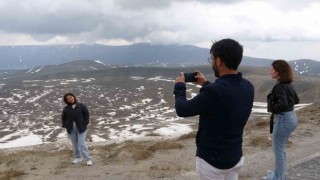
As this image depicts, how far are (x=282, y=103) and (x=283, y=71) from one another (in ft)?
2.10

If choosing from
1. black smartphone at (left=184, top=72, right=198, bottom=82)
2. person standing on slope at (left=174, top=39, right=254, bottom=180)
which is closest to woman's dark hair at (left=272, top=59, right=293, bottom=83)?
person standing on slope at (left=174, top=39, right=254, bottom=180)

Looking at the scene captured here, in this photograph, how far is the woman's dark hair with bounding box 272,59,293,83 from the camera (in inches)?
309

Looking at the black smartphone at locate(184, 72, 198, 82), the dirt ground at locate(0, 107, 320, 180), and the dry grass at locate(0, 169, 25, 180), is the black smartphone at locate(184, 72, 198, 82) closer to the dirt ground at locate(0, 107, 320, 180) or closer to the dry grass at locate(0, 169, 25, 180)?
the dirt ground at locate(0, 107, 320, 180)

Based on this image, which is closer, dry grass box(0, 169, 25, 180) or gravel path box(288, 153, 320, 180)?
gravel path box(288, 153, 320, 180)

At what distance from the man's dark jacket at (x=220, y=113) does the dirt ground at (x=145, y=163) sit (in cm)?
696

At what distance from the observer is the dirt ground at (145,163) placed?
12711 mm

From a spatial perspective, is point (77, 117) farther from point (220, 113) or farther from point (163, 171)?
point (220, 113)

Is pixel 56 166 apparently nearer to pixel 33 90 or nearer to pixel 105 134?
pixel 105 134

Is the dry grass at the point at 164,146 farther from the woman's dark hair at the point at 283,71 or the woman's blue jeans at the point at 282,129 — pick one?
the woman's dark hair at the point at 283,71

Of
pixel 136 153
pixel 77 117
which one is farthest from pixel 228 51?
pixel 136 153

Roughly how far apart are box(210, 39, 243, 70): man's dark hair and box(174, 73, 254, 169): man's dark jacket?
16 centimetres

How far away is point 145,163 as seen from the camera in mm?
15094

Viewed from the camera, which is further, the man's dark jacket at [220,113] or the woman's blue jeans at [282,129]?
the woman's blue jeans at [282,129]

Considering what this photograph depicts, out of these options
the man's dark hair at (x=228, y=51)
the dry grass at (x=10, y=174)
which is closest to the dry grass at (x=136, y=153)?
the dry grass at (x=10, y=174)
